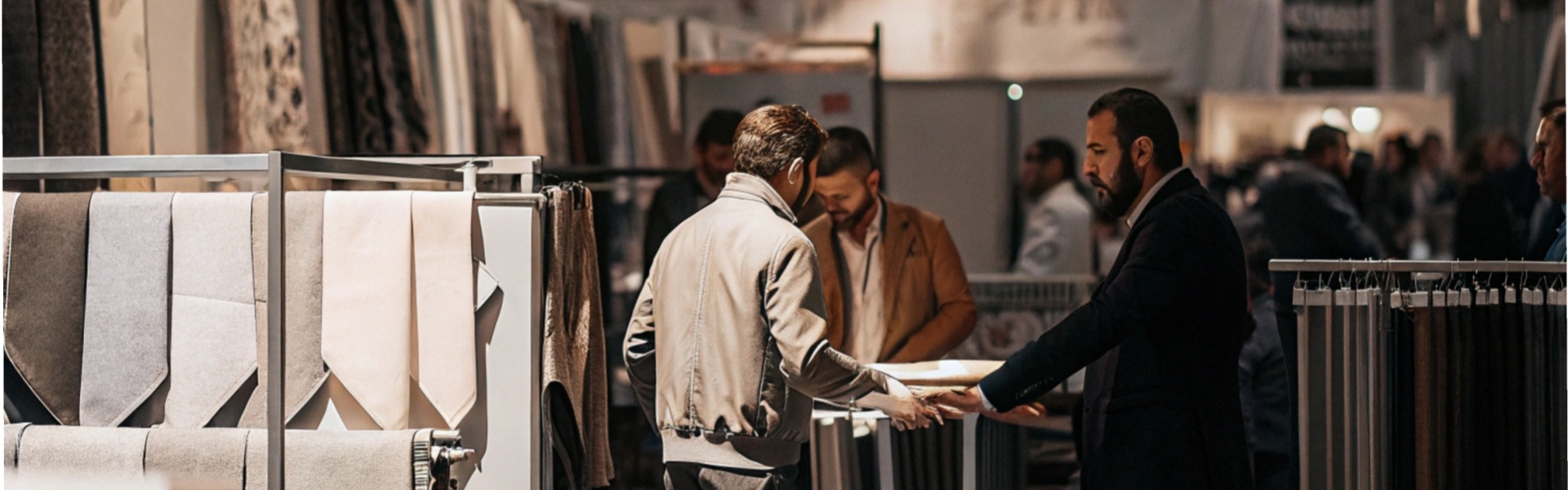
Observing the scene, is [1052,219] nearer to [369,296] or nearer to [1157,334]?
[1157,334]

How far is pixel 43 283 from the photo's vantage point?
276 centimetres

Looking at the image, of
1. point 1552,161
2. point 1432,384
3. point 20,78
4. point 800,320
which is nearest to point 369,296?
point 800,320

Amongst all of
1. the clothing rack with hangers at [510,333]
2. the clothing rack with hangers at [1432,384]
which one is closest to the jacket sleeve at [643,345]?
the clothing rack with hangers at [510,333]

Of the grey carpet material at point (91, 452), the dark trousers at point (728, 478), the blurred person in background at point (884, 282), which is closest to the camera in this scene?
the grey carpet material at point (91, 452)

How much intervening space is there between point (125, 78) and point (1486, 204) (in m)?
5.37

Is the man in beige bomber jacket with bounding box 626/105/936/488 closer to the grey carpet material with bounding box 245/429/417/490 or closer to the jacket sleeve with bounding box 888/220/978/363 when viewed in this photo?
the grey carpet material with bounding box 245/429/417/490

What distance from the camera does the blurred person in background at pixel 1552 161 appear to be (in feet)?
10.7

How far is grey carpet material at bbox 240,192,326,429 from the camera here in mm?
2762

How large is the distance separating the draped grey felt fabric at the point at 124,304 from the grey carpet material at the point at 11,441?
0.12 meters

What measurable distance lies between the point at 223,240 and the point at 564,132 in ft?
10.5

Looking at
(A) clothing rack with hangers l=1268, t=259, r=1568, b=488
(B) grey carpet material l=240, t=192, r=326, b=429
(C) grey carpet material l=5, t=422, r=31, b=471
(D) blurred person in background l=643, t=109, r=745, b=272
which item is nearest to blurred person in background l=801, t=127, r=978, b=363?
(D) blurred person in background l=643, t=109, r=745, b=272

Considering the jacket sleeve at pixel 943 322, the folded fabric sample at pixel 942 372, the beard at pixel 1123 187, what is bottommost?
the folded fabric sample at pixel 942 372

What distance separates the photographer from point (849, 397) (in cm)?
303

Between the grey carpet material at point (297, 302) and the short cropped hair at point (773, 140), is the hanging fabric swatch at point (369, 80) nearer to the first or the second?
the grey carpet material at point (297, 302)
